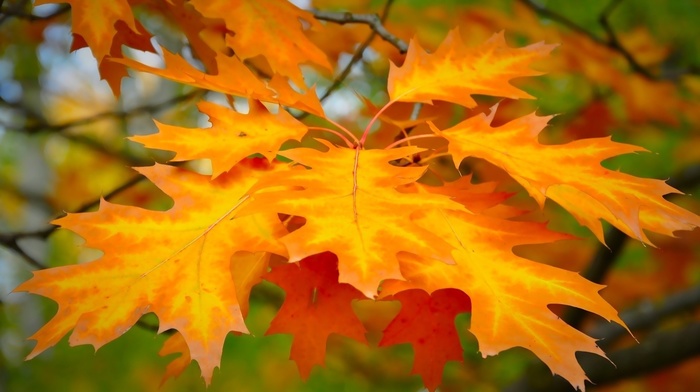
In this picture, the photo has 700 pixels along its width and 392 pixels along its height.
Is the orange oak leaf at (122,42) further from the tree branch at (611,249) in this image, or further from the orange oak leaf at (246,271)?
the tree branch at (611,249)

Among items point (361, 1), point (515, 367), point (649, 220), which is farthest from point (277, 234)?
point (515, 367)

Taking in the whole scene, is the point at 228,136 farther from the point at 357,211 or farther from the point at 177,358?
the point at 177,358

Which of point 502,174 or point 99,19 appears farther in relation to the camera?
point 502,174

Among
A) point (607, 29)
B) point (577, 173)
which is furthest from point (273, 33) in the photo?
point (607, 29)

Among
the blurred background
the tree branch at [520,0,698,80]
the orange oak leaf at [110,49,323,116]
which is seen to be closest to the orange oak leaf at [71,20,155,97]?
the blurred background

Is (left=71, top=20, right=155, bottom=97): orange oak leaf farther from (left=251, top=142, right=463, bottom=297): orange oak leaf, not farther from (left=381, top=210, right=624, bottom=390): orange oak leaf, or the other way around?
(left=381, top=210, right=624, bottom=390): orange oak leaf
